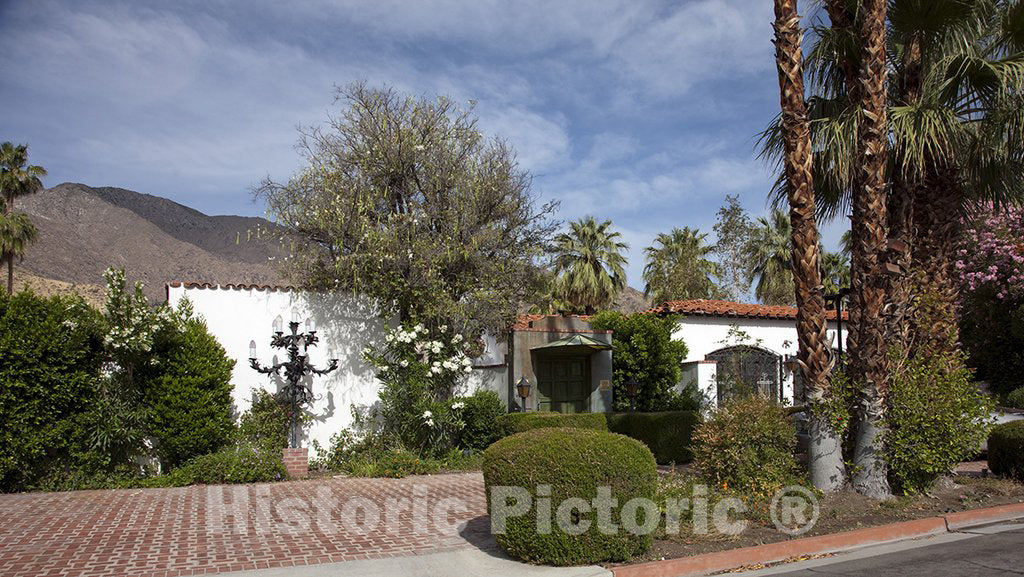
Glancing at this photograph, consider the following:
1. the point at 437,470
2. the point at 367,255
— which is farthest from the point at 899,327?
the point at 367,255

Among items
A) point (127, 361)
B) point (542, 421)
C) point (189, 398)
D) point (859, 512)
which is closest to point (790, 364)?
point (542, 421)

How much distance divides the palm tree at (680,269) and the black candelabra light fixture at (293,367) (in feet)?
68.3

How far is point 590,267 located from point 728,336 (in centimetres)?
1188

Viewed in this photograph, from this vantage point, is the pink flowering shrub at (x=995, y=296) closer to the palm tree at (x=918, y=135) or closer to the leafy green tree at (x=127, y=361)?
the palm tree at (x=918, y=135)

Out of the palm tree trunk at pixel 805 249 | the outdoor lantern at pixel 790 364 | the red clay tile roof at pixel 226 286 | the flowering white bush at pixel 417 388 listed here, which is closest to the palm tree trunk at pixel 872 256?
the palm tree trunk at pixel 805 249

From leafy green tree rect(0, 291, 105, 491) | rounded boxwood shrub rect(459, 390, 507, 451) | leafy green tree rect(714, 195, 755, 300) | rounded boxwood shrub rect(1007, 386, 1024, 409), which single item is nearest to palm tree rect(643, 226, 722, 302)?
leafy green tree rect(714, 195, 755, 300)

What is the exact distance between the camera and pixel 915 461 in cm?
831

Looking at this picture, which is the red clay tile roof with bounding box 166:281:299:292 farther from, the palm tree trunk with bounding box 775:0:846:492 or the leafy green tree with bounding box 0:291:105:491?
the palm tree trunk with bounding box 775:0:846:492

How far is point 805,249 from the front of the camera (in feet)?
28.1

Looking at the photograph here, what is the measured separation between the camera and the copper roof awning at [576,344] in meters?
15.6

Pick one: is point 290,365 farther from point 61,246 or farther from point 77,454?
point 61,246

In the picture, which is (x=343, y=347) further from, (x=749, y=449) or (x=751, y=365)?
(x=751, y=365)

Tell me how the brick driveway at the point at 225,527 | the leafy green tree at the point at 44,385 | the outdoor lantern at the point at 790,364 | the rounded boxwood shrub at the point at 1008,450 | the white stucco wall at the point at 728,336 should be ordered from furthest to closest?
1. the white stucco wall at the point at 728,336
2. the outdoor lantern at the point at 790,364
3. the rounded boxwood shrub at the point at 1008,450
4. the leafy green tree at the point at 44,385
5. the brick driveway at the point at 225,527

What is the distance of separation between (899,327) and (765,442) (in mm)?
2252
